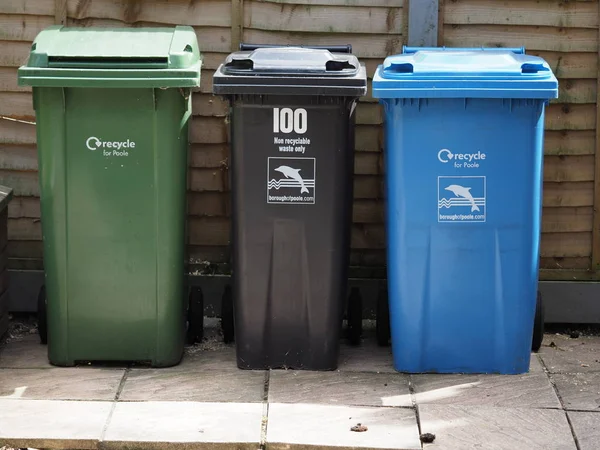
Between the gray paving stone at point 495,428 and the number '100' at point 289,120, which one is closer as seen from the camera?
the gray paving stone at point 495,428

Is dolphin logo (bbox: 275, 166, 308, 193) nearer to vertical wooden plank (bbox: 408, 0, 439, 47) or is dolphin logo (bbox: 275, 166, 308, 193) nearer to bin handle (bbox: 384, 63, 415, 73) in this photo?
bin handle (bbox: 384, 63, 415, 73)

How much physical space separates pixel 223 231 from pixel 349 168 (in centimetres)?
121

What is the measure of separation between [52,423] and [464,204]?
6.89 feet

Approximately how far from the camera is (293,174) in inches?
204

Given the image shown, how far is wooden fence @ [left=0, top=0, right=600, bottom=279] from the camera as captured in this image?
5.94 m

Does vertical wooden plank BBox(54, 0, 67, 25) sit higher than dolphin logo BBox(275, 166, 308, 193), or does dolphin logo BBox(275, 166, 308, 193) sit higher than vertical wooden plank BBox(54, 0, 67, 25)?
vertical wooden plank BBox(54, 0, 67, 25)

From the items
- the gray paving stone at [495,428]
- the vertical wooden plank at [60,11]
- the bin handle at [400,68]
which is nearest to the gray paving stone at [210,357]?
the gray paving stone at [495,428]

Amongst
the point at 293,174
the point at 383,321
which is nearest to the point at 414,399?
the point at 383,321

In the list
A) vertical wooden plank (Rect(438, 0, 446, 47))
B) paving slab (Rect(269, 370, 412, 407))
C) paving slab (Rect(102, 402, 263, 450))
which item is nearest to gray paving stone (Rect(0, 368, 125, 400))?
paving slab (Rect(102, 402, 263, 450))

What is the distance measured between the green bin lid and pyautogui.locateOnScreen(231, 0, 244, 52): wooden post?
69cm

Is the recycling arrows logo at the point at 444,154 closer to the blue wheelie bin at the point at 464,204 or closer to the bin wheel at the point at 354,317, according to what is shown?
the blue wheelie bin at the point at 464,204

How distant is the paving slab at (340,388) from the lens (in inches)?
198

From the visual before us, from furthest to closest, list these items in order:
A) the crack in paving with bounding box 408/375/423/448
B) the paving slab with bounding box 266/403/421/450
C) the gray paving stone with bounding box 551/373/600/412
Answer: the gray paving stone with bounding box 551/373/600/412
the crack in paving with bounding box 408/375/423/448
the paving slab with bounding box 266/403/421/450

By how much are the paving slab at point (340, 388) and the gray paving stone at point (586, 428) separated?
0.73 meters
